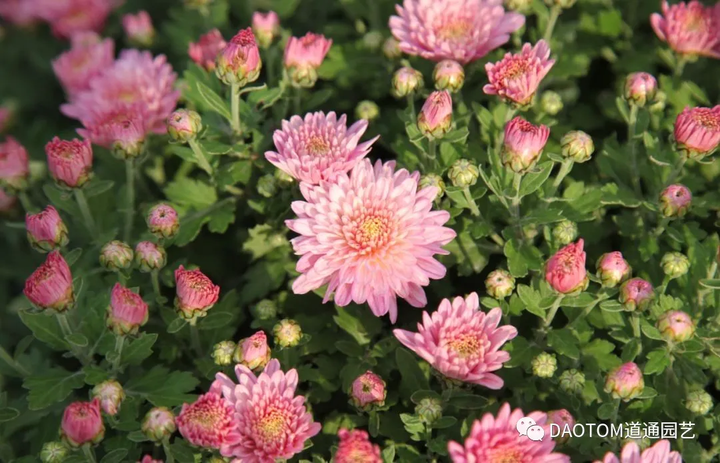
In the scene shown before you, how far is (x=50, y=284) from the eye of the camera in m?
1.66

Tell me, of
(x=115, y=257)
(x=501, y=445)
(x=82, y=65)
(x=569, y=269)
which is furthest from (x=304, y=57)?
(x=501, y=445)

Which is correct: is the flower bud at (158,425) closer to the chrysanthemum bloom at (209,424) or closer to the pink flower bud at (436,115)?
the chrysanthemum bloom at (209,424)

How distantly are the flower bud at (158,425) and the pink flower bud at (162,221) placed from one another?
0.47 m

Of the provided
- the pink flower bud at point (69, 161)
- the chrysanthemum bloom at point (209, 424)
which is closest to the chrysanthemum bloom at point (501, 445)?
the chrysanthemum bloom at point (209, 424)

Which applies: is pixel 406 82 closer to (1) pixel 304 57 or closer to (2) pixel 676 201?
(1) pixel 304 57

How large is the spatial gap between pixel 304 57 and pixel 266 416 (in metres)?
1.01

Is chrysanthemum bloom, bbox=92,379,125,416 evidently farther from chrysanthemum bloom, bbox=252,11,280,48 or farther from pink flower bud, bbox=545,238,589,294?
chrysanthemum bloom, bbox=252,11,280,48

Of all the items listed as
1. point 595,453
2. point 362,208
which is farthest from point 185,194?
point 595,453

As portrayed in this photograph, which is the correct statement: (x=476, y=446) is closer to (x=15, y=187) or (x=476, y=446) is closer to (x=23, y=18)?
(x=15, y=187)

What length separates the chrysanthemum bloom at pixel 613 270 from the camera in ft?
5.49

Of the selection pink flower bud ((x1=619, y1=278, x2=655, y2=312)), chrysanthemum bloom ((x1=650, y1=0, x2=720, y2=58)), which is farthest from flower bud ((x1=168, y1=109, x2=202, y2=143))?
chrysanthemum bloom ((x1=650, y1=0, x2=720, y2=58))

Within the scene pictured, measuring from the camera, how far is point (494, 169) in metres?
1.87

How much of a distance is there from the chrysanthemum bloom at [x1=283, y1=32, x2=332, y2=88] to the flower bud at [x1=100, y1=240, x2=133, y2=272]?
26.4 inches

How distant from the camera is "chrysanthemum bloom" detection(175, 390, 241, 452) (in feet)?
4.98
